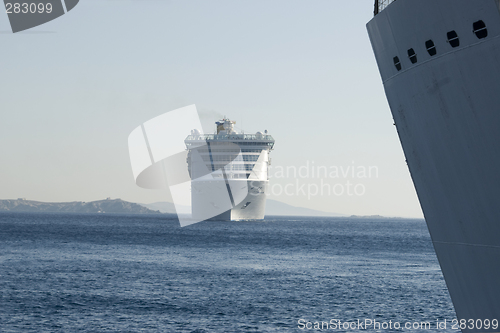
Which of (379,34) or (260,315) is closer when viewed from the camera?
(379,34)

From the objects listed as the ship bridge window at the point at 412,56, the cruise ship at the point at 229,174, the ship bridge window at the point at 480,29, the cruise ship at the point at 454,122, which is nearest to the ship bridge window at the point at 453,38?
the cruise ship at the point at 454,122

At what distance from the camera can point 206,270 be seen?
42594mm

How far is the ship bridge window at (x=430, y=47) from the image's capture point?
944 cm

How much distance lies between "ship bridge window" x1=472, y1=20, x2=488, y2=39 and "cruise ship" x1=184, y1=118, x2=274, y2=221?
95821 millimetres

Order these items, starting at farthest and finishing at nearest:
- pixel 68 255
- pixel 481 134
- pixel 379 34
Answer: pixel 68 255
pixel 379 34
pixel 481 134

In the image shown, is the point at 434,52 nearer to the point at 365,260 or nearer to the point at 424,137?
the point at 424,137

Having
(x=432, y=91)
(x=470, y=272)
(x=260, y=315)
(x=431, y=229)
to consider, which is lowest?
(x=260, y=315)

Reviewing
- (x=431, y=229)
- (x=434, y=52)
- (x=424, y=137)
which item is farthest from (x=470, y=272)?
(x=434, y=52)

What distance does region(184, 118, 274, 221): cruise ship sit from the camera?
345 ft

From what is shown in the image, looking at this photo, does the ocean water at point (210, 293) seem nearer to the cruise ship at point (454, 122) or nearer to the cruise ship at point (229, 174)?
the cruise ship at point (454, 122)

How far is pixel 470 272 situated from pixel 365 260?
1831 inches

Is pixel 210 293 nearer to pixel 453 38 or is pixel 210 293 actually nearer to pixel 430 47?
pixel 430 47

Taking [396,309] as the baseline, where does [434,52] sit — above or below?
above

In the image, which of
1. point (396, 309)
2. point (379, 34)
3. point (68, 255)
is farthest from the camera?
point (68, 255)
